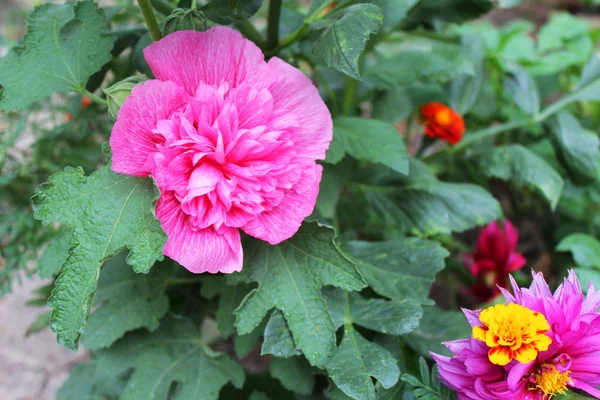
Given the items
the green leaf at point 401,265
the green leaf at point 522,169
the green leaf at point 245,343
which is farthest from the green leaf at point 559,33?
the green leaf at point 245,343

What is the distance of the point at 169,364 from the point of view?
882mm

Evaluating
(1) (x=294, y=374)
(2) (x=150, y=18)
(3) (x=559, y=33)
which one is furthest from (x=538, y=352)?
(3) (x=559, y=33)

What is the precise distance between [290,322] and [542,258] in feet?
3.00

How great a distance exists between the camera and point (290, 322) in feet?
2.32

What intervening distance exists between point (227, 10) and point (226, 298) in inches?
16.2

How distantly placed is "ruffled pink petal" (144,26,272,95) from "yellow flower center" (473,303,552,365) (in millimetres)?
359

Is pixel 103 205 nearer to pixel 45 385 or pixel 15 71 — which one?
pixel 15 71

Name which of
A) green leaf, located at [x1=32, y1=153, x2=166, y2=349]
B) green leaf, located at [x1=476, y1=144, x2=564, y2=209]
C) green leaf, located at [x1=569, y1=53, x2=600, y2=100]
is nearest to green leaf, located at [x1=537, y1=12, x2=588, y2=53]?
green leaf, located at [x1=569, y1=53, x2=600, y2=100]

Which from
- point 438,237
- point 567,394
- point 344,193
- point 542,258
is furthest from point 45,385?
point 542,258

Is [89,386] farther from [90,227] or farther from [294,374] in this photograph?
[90,227]

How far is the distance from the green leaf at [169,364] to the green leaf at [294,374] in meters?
0.07

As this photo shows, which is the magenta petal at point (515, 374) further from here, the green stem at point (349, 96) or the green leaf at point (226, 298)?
the green stem at point (349, 96)

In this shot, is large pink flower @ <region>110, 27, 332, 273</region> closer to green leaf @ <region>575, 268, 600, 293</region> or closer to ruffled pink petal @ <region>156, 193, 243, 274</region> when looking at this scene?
ruffled pink petal @ <region>156, 193, 243, 274</region>

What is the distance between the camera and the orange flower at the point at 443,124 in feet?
3.37
